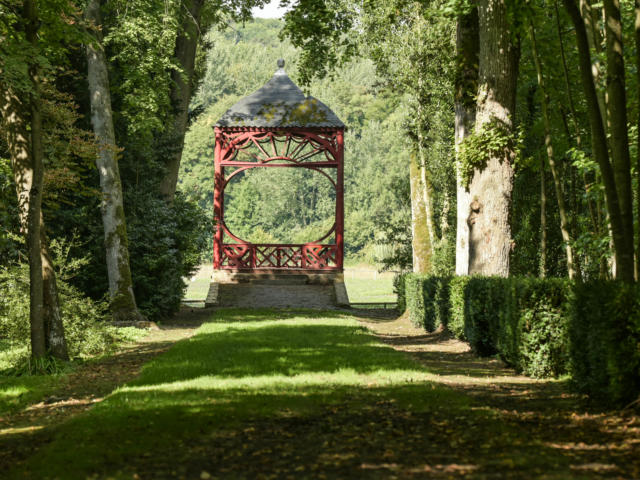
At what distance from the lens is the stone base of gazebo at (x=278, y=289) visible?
877 inches

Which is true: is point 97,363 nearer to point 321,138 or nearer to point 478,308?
point 478,308

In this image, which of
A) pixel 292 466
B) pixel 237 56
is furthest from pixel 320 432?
pixel 237 56

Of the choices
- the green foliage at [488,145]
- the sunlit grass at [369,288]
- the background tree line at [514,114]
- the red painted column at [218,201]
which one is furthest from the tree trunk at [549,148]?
the sunlit grass at [369,288]

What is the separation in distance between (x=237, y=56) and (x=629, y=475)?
8150 centimetres

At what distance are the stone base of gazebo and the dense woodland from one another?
1.64m

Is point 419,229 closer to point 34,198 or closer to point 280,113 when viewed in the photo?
point 280,113

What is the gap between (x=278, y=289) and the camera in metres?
23.5

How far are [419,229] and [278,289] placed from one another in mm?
4584

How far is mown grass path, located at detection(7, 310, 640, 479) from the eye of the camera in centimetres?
463

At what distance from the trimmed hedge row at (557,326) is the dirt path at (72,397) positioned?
4538 mm

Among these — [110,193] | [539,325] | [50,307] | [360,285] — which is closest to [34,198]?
[50,307]

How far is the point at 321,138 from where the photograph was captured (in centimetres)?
2509

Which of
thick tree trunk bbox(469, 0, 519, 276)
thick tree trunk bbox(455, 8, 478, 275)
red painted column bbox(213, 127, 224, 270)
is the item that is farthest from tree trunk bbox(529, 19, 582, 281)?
red painted column bbox(213, 127, 224, 270)

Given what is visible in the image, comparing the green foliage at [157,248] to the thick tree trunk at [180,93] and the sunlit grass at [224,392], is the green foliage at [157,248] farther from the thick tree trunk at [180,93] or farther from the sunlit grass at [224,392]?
the sunlit grass at [224,392]
